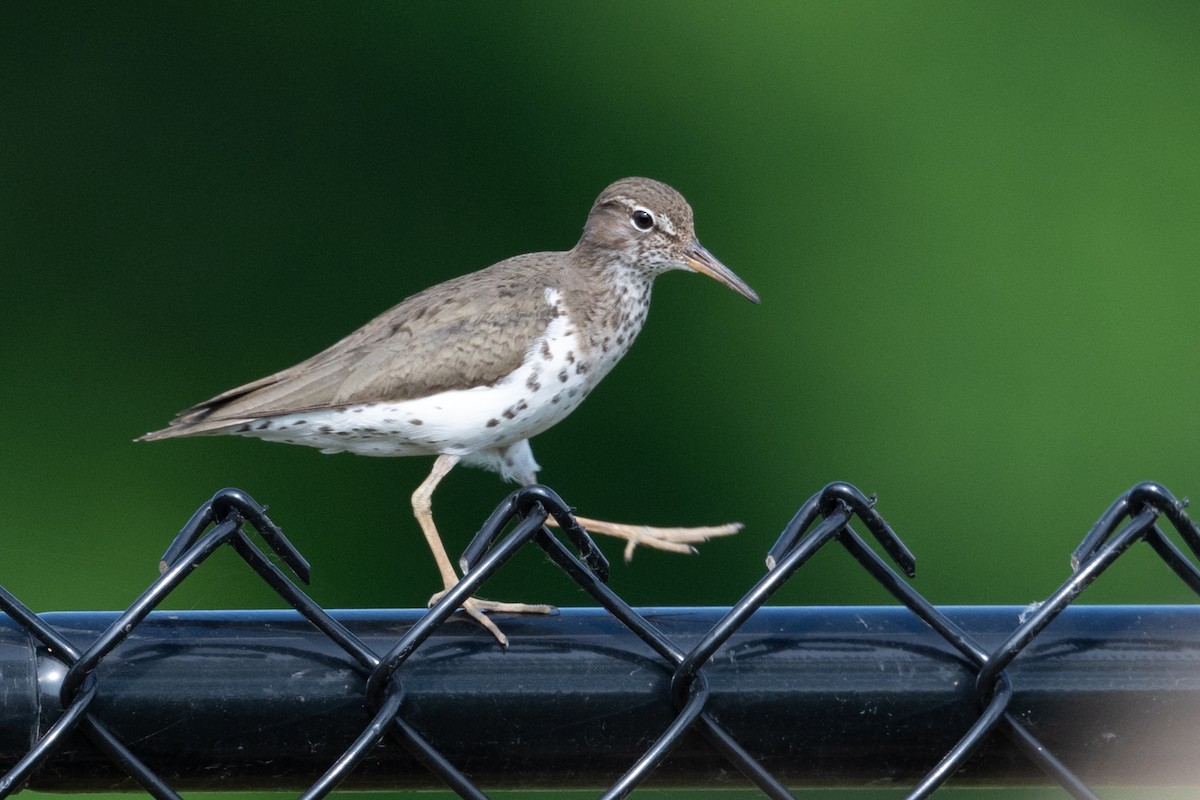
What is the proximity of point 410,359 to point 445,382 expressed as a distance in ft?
0.30

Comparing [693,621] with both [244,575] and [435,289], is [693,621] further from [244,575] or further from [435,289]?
[244,575]

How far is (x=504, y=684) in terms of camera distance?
1393 millimetres

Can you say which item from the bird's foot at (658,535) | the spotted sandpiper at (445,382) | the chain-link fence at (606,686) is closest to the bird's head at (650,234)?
the spotted sandpiper at (445,382)

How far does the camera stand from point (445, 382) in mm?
3098

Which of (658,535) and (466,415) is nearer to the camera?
(658,535)

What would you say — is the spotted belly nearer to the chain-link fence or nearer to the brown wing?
the brown wing

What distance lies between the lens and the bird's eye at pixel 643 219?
3482mm

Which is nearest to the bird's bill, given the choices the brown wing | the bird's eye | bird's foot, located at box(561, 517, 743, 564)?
the bird's eye

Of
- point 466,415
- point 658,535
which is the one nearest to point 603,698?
point 658,535

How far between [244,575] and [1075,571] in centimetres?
296

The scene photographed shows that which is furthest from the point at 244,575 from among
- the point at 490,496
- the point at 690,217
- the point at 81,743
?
the point at 81,743

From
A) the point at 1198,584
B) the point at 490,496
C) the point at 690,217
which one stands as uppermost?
the point at 690,217

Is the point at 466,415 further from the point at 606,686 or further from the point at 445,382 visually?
the point at 606,686

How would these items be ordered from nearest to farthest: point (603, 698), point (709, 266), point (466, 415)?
1. point (603, 698)
2. point (466, 415)
3. point (709, 266)
